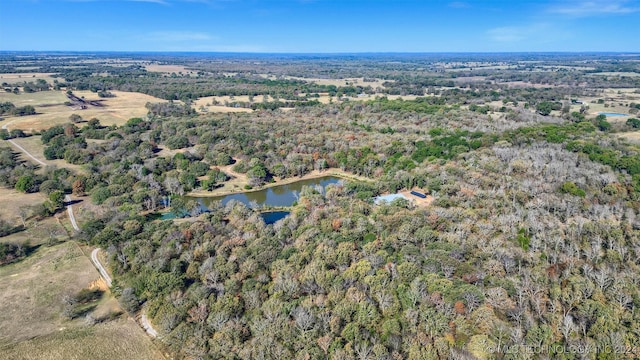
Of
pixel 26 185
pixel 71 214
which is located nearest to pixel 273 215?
pixel 71 214

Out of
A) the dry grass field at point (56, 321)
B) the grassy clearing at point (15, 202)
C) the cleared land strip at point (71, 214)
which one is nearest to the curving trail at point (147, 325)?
the dry grass field at point (56, 321)

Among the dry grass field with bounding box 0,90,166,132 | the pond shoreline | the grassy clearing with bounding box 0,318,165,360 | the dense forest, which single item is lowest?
the grassy clearing with bounding box 0,318,165,360

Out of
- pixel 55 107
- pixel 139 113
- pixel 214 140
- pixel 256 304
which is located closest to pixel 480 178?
pixel 256 304

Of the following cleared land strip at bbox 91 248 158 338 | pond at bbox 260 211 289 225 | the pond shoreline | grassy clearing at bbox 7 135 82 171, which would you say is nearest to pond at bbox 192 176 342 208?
the pond shoreline

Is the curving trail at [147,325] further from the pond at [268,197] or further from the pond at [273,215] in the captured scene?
the pond at [268,197]

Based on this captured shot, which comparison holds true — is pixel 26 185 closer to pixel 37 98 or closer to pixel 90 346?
pixel 90 346

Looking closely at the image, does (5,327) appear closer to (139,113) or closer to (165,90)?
(139,113)

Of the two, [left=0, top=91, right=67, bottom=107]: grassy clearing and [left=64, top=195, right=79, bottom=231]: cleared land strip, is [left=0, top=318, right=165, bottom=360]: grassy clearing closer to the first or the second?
[left=64, top=195, right=79, bottom=231]: cleared land strip
